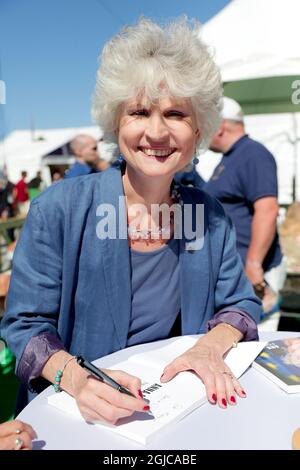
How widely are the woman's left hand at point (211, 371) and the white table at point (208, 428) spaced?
23mm

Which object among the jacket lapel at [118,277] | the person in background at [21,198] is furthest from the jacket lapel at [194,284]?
the person in background at [21,198]

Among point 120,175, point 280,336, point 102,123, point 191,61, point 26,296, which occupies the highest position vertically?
point 191,61

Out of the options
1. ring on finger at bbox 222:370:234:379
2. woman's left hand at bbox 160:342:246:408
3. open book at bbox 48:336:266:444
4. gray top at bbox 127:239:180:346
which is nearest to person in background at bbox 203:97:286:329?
gray top at bbox 127:239:180:346

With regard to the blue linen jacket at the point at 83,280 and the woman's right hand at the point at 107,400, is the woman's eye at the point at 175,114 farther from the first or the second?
the woman's right hand at the point at 107,400

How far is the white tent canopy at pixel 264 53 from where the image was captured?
4918 mm

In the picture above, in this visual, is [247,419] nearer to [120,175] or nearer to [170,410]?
[170,410]

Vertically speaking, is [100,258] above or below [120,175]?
below

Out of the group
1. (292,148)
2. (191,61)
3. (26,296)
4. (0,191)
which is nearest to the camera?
(26,296)

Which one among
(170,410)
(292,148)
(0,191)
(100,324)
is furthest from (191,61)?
(292,148)

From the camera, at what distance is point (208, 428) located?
0.88 meters

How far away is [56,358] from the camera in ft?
3.63

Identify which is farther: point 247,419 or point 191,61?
point 191,61

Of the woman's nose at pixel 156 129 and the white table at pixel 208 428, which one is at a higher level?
the woman's nose at pixel 156 129
